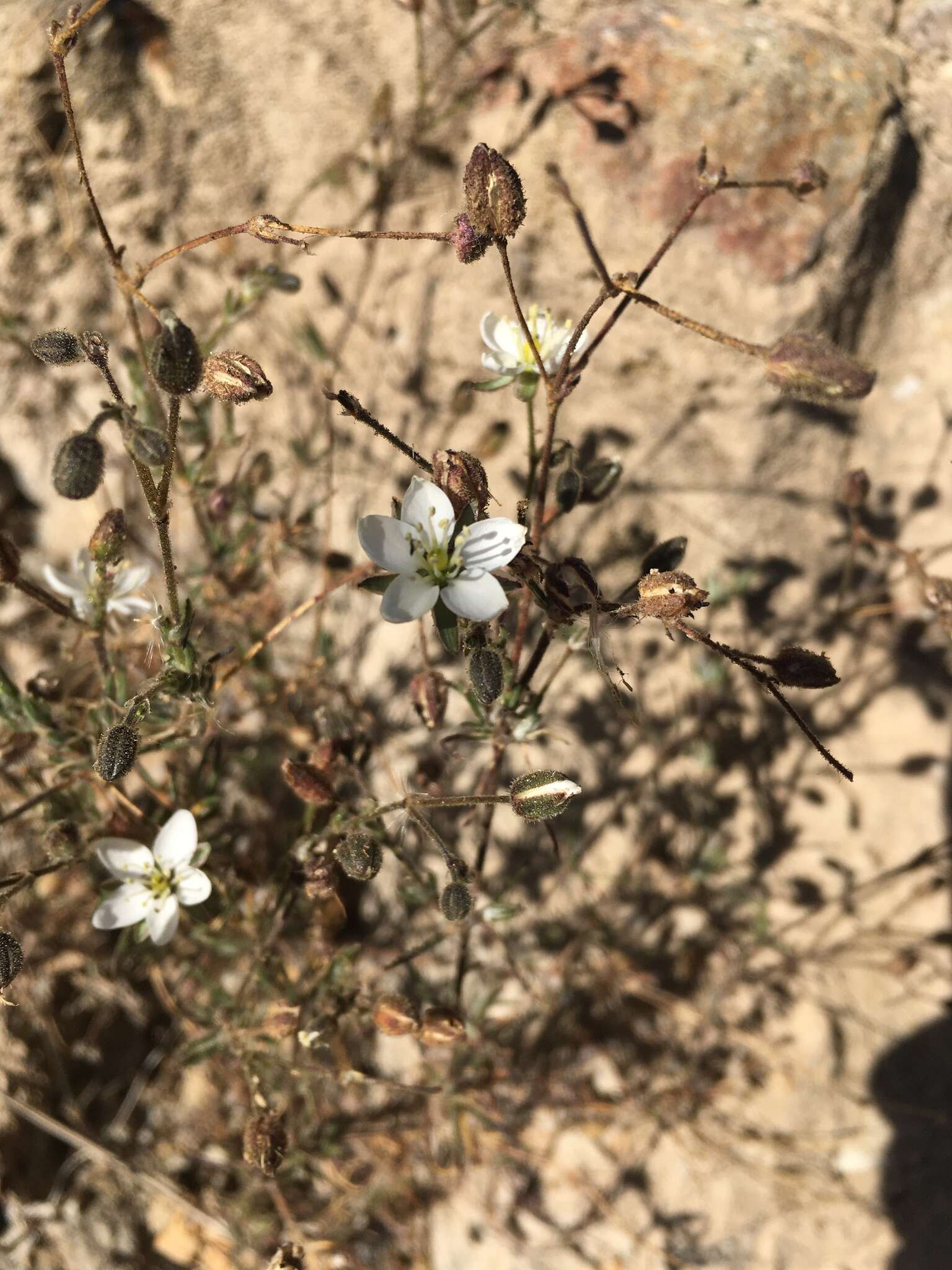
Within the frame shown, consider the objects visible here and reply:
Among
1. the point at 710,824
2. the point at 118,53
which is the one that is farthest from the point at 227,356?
the point at 710,824

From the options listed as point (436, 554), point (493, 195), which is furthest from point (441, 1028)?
point (493, 195)

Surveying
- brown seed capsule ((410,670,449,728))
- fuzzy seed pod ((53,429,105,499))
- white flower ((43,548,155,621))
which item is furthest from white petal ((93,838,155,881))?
fuzzy seed pod ((53,429,105,499))

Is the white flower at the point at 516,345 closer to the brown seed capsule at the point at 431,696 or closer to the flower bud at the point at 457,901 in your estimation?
the brown seed capsule at the point at 431,696

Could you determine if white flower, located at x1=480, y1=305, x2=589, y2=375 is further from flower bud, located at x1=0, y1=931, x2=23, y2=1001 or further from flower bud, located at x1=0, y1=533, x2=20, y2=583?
flower bud, located at x1=0, y1=931, x2=23, y2=1001

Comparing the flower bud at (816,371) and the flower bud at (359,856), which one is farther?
the flower bud at (359,856)

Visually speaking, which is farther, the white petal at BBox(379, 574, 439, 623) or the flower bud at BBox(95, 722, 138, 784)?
the flower bud at BBox(95, 722, 138, 784)

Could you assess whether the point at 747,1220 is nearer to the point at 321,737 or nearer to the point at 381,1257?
the point at 381,1257

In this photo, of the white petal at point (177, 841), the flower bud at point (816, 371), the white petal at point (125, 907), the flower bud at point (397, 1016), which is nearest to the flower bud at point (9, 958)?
the white petal at point (125, 907)
